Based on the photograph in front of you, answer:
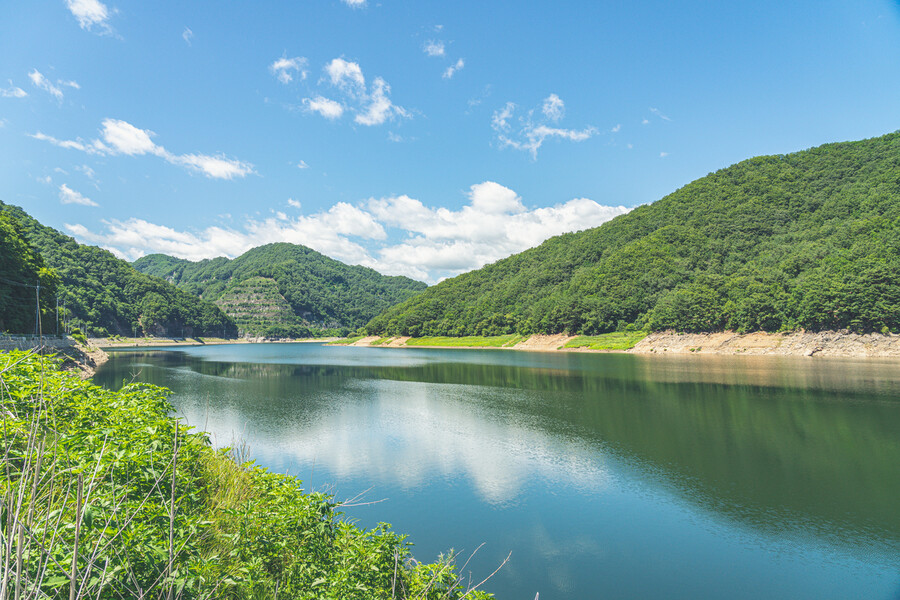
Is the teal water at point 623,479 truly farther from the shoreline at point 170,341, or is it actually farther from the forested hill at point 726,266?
the shoreline at point 170,341

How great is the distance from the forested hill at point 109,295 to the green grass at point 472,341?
3042 inches

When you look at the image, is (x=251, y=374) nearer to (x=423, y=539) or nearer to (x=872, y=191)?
(x=423, y=539)

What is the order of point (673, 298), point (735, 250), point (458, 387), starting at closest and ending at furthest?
point (458, 387)
point (673, 298)
point (735, 250)

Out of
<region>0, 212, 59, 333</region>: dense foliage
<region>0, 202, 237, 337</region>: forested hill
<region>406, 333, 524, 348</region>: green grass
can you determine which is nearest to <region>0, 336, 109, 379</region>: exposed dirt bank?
<region>0, 212, 59, 333</region>: dense foliage

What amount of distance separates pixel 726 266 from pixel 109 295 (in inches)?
6213

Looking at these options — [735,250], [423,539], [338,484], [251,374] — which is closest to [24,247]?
[251,374]

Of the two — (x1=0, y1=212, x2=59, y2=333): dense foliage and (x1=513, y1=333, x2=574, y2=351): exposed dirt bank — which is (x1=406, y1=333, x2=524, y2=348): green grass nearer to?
(x1=513, y1=333, x2=574, y2=351): exposed dirt bank

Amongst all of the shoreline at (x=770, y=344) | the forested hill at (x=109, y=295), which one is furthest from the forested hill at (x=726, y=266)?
the forested hill at (x=109, y=295)

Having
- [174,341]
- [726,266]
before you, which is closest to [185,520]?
[726,266]

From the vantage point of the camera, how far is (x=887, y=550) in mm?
9016

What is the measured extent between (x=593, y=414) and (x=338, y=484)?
13963mm

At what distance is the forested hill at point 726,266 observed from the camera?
60.3 metres

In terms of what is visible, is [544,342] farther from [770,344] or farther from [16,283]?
[16,283]

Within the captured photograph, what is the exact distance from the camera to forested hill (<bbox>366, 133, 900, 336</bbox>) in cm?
6028
